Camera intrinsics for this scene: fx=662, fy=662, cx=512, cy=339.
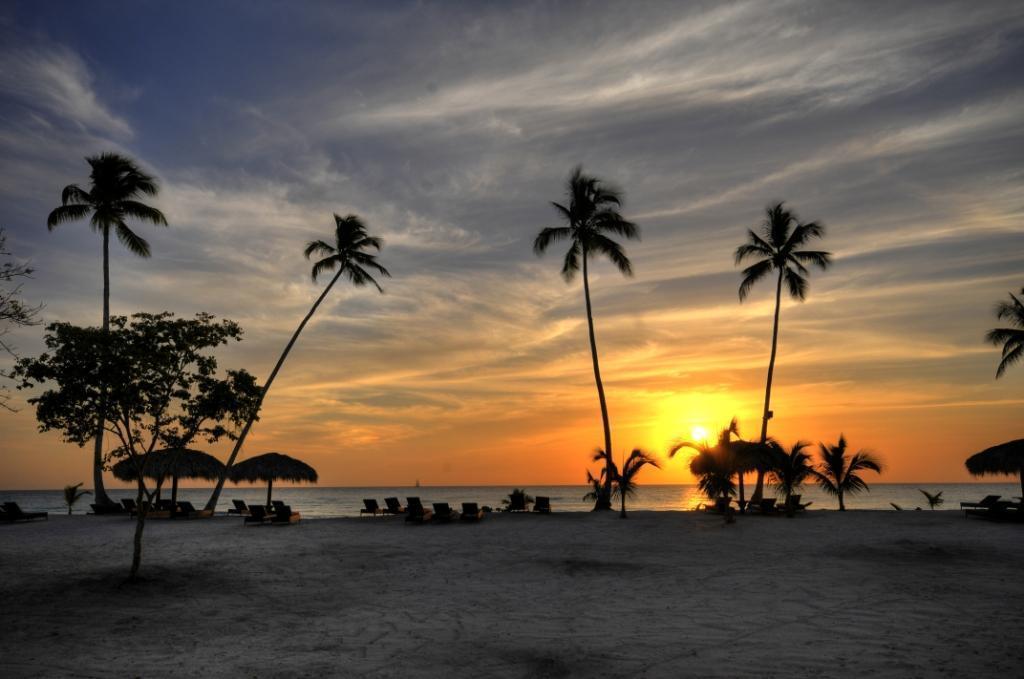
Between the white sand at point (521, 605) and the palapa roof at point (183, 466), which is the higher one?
the palapa roof at point (183, 466)

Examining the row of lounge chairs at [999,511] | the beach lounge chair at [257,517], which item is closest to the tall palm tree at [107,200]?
the beach lounge chair at [257,517]

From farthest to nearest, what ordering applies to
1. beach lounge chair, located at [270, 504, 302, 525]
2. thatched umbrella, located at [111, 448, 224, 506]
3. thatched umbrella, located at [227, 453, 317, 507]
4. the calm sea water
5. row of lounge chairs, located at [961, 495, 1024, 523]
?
the calm sea water
thatched umbrella, located at [227, 453, 317, 507]
thatched umbrella, located at [111, 448, 224, 506]
beach lounge chair, located at [270, 504, 302, 525]
row of lounge chairs, located at [961, 495, 1024, 523]

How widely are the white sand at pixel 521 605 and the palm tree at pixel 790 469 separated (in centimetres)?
618

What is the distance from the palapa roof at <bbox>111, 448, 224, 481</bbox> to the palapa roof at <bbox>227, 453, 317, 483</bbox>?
75 cm

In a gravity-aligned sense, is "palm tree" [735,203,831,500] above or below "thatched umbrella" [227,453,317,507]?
above

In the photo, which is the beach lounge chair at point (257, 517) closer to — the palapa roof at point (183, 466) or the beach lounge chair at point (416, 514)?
the beach lounge chair at point (416, 514)

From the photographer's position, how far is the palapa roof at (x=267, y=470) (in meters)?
28.5

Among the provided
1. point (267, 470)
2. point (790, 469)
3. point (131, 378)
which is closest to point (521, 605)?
point (131, 378)

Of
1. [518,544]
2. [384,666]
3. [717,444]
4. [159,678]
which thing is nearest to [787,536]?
[717,444]

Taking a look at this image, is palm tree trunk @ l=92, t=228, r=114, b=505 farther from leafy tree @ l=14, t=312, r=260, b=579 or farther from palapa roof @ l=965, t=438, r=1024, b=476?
palapa roof @ l=965, t=438, r=1024, b=476

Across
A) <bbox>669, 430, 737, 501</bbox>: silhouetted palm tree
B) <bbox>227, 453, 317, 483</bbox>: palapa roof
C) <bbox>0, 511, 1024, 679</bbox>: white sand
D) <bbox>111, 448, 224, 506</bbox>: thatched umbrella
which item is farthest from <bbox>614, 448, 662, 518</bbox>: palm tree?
<bbox>111, 448, 224, 506</bbox>: thatched umbrella

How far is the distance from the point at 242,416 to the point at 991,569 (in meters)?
16.5

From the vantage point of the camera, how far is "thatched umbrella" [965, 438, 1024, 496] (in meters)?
24.5

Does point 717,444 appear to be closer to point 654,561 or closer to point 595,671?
point 654,561
